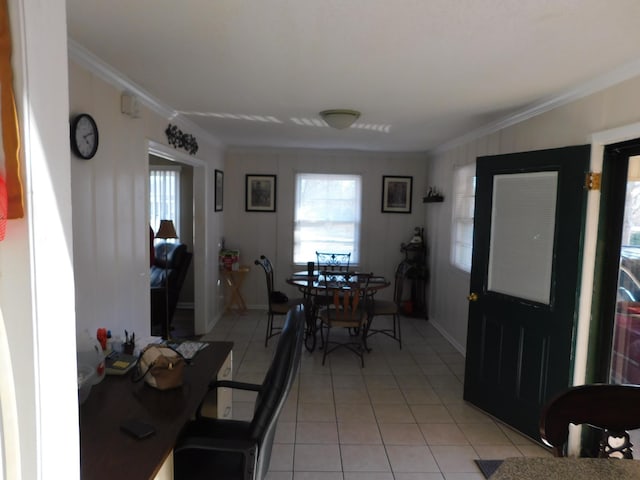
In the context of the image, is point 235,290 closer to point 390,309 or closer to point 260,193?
point 260,193

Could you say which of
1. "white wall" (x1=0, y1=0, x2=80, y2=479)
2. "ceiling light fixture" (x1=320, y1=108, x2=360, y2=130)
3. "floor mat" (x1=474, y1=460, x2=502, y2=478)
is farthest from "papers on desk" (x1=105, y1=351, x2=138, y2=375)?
"ceiling light fixture" (x1=320, y1=108, x2=360, y2=130)

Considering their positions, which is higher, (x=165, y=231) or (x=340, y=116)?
(x=340, y=116)

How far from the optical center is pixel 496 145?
145 inches

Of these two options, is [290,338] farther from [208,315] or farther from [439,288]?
[439,288]

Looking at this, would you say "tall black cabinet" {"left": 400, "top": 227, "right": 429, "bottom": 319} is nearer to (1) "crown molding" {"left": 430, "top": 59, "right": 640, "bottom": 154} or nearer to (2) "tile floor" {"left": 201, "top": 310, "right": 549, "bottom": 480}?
(2) "tile floor" {"left": 201, "top": 310, "right": 549, "bottom": 480}

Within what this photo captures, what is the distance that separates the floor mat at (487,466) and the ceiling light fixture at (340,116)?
2.59 m

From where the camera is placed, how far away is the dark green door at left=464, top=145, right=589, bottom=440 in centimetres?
256

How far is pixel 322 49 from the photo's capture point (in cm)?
204

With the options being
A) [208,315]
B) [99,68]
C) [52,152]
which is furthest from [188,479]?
[208,315]

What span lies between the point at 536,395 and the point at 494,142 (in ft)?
7.08

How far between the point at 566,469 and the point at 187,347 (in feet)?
6.08

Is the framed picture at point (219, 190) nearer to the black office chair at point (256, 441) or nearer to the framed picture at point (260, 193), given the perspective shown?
the framed picture at point (260, 193)

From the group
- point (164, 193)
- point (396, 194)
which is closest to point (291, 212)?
point (396, 194)

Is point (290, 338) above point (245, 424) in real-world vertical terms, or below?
above
